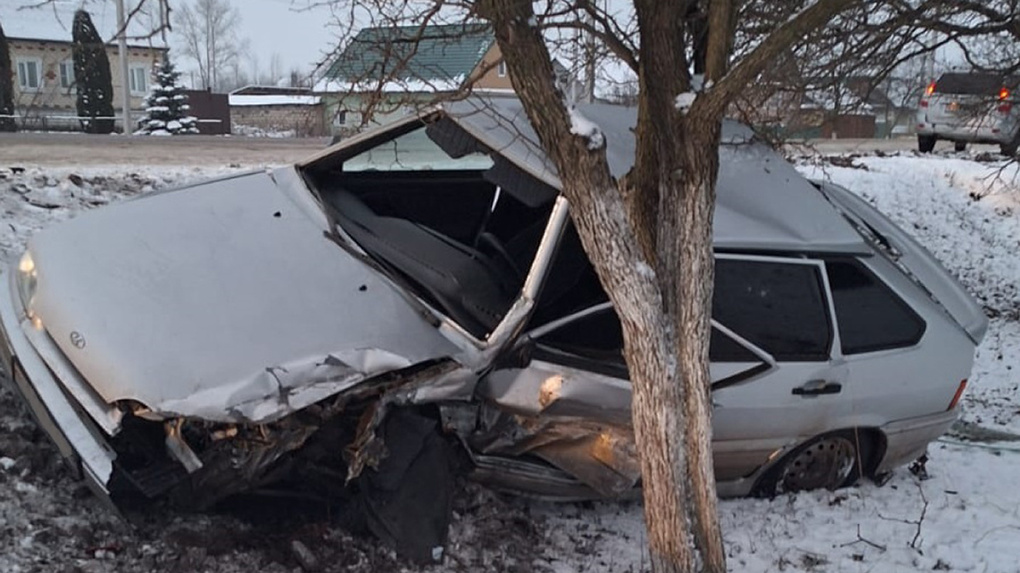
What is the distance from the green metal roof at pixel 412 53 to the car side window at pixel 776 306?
5.07 feet

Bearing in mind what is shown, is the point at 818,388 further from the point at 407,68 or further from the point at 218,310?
the point at 218,310

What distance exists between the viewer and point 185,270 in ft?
12.3

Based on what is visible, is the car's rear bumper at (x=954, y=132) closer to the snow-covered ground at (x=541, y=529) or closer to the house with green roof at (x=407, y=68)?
the snow-covered ground at (x=541, y=529)

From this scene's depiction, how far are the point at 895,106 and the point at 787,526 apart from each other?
25.4 ft

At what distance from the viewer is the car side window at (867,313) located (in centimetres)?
446

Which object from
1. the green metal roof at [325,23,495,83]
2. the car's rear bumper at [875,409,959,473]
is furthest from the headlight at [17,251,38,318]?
the car's rear bumper at [875,409,959,473]

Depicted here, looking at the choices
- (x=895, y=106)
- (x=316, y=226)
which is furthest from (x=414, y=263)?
(x=895, y=106)

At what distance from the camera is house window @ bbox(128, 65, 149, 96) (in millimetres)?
36719

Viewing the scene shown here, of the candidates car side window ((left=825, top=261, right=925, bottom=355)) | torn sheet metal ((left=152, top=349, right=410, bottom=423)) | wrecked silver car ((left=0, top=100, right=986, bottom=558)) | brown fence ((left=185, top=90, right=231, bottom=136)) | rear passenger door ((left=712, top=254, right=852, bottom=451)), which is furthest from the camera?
brown fence ((left=185, top=90, right=231, bottom=136))

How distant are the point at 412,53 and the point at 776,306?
7.19 feet

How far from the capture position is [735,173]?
14.9 ft

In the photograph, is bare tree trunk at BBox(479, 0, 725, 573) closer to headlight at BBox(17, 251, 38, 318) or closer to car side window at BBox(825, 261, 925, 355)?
car side window at BBox(825, 261, 925, 355)

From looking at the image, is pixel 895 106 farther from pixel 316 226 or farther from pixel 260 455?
pixel 260 455

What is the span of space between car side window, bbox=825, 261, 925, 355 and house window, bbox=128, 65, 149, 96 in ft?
122
